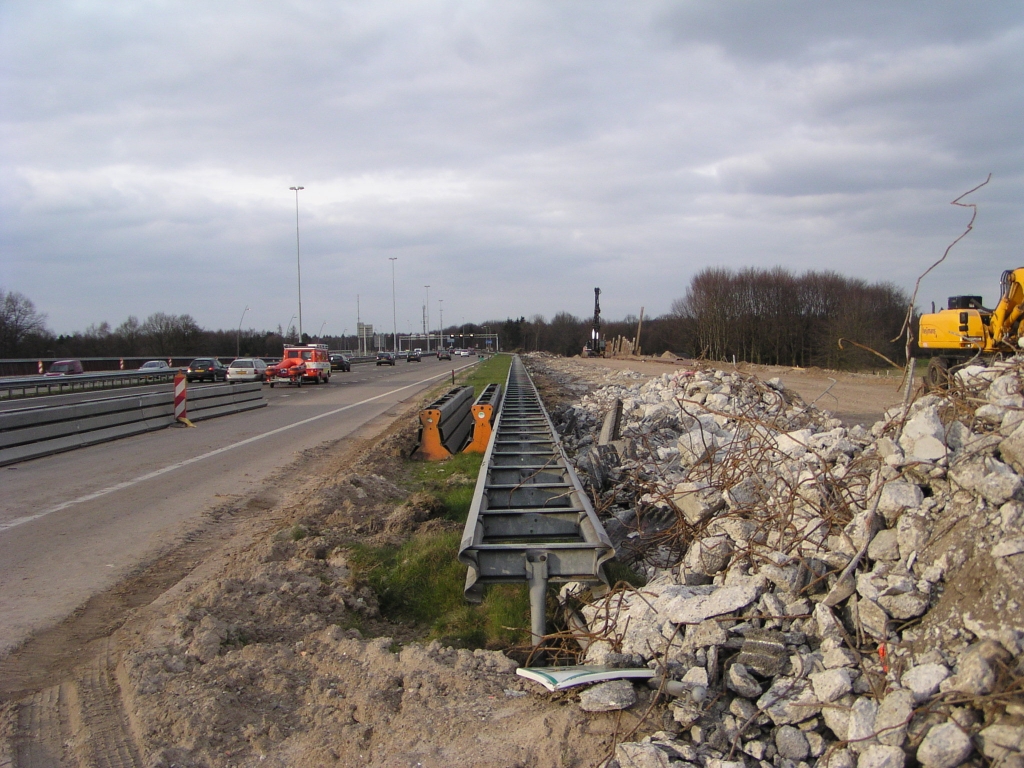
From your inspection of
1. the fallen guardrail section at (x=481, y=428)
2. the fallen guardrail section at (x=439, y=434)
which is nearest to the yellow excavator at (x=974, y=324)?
the fallen guardrail section at (x=481, y=428)

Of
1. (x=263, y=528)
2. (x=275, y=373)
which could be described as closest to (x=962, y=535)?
(x=263, y=528)

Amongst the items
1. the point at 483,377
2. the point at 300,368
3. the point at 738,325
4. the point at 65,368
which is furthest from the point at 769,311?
the point at 65,368

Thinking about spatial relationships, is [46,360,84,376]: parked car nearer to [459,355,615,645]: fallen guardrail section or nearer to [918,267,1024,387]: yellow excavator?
[459,355,615,645]: fallen guardrail section

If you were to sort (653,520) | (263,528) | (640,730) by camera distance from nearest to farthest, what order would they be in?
(640,730), (653,520), (263,528)

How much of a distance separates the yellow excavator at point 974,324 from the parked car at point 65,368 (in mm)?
38265

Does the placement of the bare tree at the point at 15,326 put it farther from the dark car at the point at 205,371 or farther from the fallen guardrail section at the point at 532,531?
the fallen guardrail section at the point at 532,531

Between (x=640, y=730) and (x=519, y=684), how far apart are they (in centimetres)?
87

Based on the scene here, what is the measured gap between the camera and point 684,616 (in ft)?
13.7

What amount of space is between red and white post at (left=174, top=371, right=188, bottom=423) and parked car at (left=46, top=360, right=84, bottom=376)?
77.1ft

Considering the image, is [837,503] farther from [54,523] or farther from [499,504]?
[54,523]

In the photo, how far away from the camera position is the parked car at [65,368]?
36.7 m

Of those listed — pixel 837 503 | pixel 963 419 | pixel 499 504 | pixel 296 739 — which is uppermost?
pixel 963 419

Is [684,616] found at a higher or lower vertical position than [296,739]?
higher

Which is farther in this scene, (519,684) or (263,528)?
(263,528)
